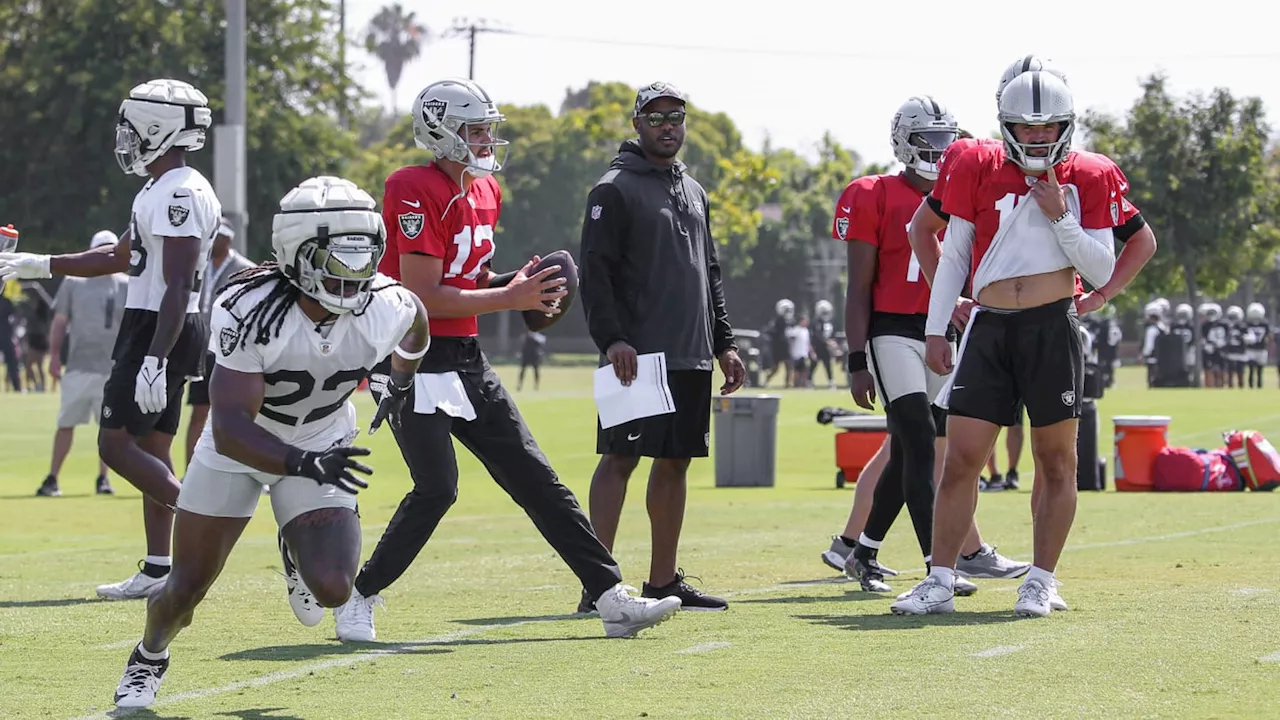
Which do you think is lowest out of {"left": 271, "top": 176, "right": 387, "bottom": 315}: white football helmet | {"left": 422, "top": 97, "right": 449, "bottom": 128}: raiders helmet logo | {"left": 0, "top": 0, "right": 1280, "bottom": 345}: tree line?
{"left": 271, "top": 176, "right": 387, "bottom": 315}: white football helmet

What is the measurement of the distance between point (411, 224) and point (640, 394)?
4.24 feet

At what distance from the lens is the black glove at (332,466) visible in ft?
18.4

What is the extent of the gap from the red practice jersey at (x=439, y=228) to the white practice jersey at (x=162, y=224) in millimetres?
1533

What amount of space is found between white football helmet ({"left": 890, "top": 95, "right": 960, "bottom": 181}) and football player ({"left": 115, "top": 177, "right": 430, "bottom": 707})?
3.62 m

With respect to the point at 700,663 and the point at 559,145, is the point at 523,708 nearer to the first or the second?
the point at 700,663

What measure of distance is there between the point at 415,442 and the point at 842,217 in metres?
2.69

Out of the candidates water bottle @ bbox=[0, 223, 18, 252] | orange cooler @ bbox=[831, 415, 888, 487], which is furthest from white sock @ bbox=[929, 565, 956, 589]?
orange cooler @ bbox=[831, 415, 888, 487]

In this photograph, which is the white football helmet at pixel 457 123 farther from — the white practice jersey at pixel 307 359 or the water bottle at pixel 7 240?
the water bottle at pixel 7 240

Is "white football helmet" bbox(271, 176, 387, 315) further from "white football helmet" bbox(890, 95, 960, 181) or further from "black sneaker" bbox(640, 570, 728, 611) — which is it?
"white football helmet" bbox(890, 95, 960, 181)

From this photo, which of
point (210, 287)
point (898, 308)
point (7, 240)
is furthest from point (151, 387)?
point (210, 287)

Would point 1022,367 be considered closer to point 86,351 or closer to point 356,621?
point 356,621

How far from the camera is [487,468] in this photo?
24.5 ft

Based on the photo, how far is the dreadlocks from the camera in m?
5.89

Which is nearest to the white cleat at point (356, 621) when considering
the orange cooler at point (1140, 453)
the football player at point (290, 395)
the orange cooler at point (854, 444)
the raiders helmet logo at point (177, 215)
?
the football player at point (290, 395)
